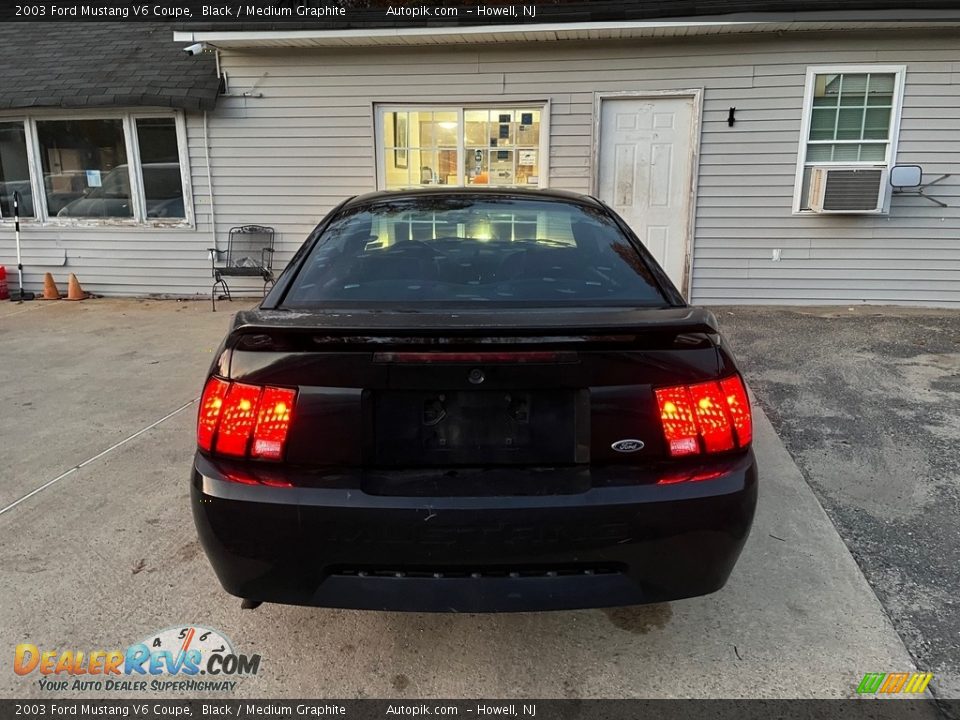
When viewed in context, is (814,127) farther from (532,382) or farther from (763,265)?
(532,382)

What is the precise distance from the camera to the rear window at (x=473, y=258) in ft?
7.54

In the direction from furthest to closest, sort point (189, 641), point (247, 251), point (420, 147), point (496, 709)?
1. point (247, 251)
2. point (420, 147)
3. point (189, 641)
4. point (496, 709)

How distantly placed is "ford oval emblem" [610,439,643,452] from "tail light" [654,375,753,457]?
0.08 meters

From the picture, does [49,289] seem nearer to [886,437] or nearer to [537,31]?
[537,31]

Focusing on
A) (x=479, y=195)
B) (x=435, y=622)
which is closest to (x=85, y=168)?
(x=479, y=195)

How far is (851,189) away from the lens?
23.7 feet

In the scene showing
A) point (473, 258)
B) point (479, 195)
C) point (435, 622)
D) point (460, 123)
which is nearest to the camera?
point (435, 622)

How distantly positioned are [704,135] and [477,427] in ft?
22.3

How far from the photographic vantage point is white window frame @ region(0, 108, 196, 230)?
8148mm

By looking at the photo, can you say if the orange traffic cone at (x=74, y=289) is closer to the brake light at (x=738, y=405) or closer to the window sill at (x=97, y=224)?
the window sill at (x=97, y=224)

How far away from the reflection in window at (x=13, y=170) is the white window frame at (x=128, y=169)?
8 centimetres

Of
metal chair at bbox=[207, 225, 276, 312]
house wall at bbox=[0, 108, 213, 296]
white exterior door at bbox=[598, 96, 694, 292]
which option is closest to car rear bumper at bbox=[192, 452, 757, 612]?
white exterior door at bbox=[598, 96, 694, 292]

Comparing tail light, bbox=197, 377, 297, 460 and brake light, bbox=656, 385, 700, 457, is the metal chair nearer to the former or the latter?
tail light, bbox=197, 377, 297, 460

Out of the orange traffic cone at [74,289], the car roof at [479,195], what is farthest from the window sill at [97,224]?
the car roof at [479,195]
